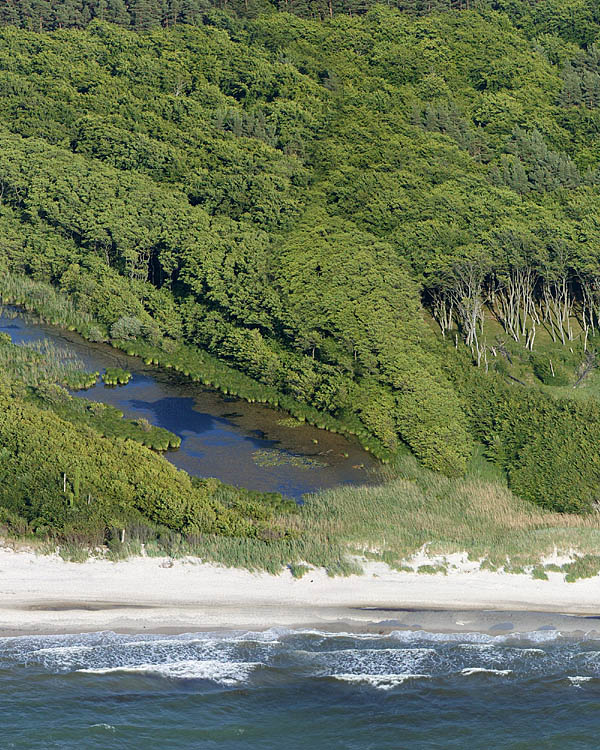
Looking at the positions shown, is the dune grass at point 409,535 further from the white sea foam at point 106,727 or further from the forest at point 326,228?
the white sea foam at point 106,727

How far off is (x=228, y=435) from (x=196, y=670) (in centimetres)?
2418

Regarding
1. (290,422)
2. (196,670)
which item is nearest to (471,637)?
(196,670)

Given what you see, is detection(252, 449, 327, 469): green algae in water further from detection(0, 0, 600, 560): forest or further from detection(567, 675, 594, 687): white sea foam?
detection(567, 675, 594, 687): white sea foam

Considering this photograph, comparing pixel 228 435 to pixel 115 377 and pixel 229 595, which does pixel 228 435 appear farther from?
pixel 229 595

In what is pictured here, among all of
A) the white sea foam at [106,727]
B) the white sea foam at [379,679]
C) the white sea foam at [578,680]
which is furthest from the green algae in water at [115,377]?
the white sea foam at [578,680]

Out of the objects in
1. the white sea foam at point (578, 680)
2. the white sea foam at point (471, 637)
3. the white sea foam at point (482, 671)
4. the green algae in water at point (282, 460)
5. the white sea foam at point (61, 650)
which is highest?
the green algae in water at point (282, 460)

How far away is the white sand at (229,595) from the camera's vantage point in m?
42.3

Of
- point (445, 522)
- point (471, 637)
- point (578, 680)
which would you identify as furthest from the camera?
point (445, 522)

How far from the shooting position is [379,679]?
39875mm

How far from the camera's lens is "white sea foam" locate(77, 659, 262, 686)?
1559 inches

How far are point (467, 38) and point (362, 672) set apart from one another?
105 m

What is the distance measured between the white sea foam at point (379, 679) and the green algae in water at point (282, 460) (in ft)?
65.4

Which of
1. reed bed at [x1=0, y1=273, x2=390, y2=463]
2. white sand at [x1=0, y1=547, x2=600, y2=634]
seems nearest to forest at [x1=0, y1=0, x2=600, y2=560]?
reed bed at [x1=0, y1=273, x2=390, y2=463]

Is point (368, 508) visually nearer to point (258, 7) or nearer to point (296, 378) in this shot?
point (296, 378)
